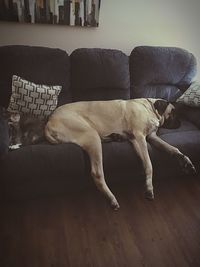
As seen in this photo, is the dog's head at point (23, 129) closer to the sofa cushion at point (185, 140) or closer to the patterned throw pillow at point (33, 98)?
the patterned throw pillow at point (33, 98)

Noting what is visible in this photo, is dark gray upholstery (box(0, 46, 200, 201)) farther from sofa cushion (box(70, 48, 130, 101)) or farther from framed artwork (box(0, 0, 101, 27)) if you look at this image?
framed artwork (box(0, 0, 101, 27))

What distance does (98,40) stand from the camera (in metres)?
2.60

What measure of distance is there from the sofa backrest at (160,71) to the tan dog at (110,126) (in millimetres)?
284

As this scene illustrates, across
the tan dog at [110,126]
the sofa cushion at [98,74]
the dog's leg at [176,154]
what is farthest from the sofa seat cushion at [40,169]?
the sofa cushion at [98,74]

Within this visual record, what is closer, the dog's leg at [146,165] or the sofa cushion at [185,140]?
the dog's leg at [146,165]

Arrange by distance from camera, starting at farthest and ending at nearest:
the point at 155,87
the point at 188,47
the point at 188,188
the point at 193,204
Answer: the point at 188,47 → the point at 155,87 → the point at 188,188 → the point at 193,204

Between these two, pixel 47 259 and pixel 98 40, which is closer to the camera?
pixel 47 259

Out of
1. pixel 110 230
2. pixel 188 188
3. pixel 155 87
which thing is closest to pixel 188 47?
pixel 155 87

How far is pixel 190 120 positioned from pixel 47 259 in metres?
1.60

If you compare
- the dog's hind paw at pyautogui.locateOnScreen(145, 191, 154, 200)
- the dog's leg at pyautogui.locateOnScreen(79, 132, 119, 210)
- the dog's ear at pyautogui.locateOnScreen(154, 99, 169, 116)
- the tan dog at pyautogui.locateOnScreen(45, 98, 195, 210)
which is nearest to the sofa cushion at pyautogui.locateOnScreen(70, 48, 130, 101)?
the tan dog at pyautogui.locateOnScreen(45, 98, 195, 210)

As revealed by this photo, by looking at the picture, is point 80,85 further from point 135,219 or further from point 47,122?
point 135,219

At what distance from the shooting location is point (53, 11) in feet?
7.66

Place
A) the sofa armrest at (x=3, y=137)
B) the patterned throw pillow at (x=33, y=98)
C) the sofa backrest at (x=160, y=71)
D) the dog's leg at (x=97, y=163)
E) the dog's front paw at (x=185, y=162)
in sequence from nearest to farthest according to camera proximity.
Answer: the sofa armrest at (x=3, y=137) < the dog's leg at (x=97, y=163) < the dog's front paw at (x=185, y=162) < the patterned throw pillow at (x=33, y=98) < the sofa backrest at (x=160, y=71)

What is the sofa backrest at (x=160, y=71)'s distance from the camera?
95.8 inches
